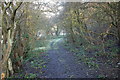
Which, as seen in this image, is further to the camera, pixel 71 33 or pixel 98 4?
pixel 71 33

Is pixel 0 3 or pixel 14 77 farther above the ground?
pixel 0 3

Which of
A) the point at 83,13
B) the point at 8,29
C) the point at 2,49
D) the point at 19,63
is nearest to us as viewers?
the point at 8,29

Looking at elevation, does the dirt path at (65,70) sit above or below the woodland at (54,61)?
below

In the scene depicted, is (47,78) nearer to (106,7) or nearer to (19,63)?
(19,63)

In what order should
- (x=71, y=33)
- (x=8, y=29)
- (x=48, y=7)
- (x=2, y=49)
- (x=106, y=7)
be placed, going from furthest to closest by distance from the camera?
(x=71, y=33)
(x=48, y=7)
(x=106, y=7)
(x=2, y=49)
(x=8, y=29)

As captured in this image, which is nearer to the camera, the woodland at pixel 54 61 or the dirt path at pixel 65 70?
the woodland at pixel 54 61

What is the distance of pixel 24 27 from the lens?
660 cm

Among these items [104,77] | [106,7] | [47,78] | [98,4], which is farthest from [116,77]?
[98,4]

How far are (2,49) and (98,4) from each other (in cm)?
485

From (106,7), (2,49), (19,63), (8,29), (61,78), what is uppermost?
(106,7)

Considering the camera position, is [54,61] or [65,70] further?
[54,61]

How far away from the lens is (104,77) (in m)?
3.72

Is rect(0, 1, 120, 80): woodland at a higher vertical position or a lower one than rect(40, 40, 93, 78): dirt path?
higher

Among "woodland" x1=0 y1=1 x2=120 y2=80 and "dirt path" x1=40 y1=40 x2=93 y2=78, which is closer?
"woodland" x1=0 y1=1 x2=120 y2=80
